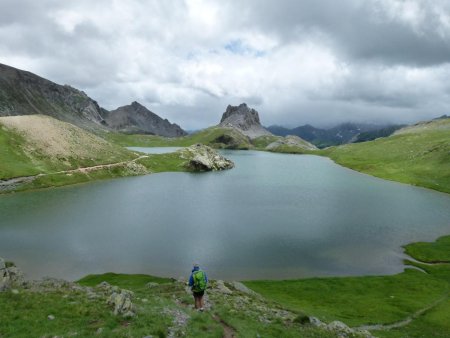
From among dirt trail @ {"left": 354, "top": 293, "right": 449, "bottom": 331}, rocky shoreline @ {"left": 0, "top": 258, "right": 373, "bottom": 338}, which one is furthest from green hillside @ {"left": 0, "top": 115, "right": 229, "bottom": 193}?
dirt trail @ {"left": 354, "top": 293, "right": 449, "bottom": 331}

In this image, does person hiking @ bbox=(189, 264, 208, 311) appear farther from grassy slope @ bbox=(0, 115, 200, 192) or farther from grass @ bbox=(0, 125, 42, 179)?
grass @ bbox=(0, 125, 42, 179)

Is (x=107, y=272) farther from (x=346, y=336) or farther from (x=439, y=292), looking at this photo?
(x=439, y=292)

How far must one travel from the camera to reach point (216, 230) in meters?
85.9

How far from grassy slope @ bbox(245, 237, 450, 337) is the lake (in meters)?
4.41

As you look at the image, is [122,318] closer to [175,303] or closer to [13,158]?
[175,303]

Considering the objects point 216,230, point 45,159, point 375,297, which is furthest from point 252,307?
point 45,159

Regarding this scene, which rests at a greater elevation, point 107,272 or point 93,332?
point 93,332

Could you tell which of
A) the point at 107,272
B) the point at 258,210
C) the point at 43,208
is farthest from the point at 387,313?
the point at 43,208

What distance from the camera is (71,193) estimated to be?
135 meters

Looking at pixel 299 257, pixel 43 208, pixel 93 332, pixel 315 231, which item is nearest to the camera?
pixel 93 332

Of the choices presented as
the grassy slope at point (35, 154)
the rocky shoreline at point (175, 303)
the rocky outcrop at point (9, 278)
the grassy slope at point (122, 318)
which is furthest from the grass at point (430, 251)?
the grassy slope at point (35, 154)

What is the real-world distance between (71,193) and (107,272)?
83.1 meters

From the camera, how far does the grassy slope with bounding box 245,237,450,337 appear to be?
45.0 m

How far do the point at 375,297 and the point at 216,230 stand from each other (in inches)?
1574
